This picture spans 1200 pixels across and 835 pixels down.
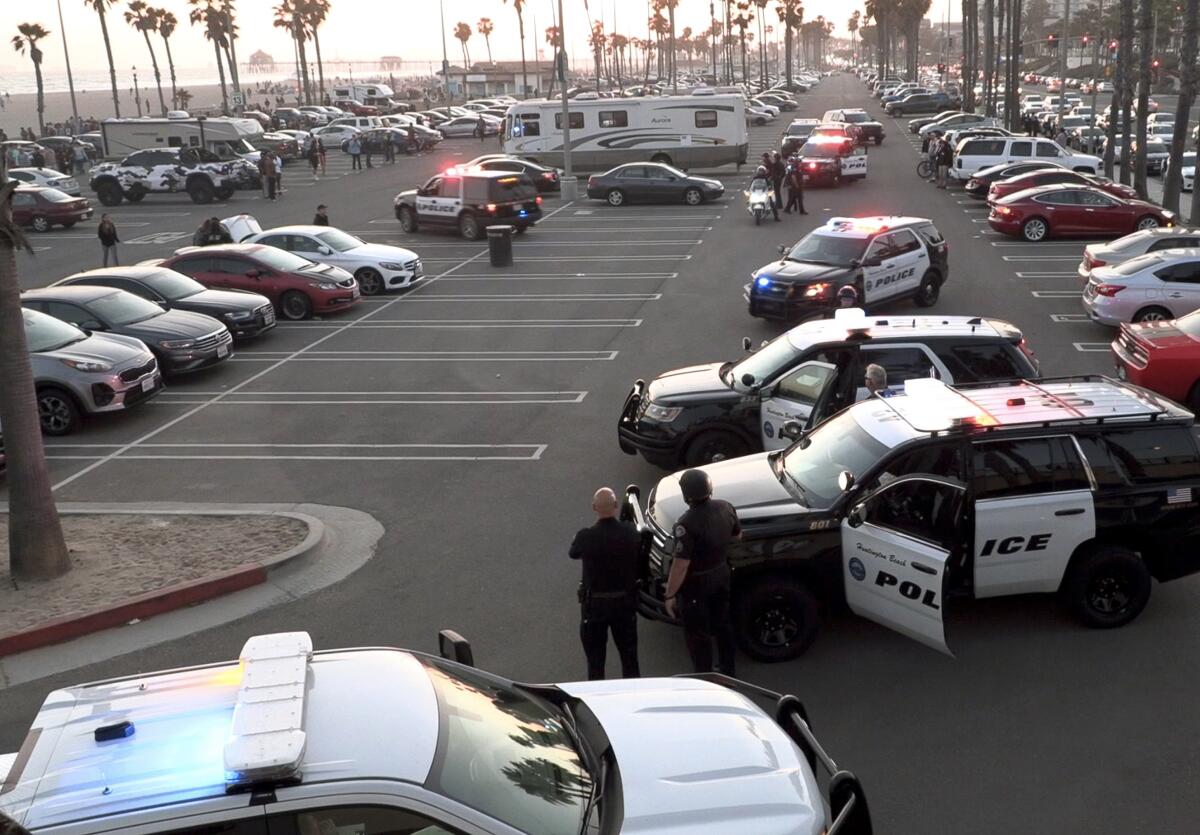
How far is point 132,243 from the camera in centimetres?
3334

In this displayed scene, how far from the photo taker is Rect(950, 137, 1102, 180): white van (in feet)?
119

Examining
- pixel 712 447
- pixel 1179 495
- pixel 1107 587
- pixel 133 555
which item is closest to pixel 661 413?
pixel 712 447

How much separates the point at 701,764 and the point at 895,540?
3635 mm

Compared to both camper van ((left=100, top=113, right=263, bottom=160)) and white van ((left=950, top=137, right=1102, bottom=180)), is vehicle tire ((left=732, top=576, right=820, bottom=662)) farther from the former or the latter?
camper van ((left=100, top=113, right=263, bottom=160))

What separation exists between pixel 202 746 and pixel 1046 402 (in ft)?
23.4

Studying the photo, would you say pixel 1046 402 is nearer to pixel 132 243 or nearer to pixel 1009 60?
pixel 132 243

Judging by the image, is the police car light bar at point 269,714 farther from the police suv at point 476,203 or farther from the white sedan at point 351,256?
the police suv at point 476,203

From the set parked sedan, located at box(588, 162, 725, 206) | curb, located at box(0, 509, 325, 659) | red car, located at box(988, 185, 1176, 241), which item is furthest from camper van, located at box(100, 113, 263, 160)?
curb, located at box(0, 509, 325, 659)

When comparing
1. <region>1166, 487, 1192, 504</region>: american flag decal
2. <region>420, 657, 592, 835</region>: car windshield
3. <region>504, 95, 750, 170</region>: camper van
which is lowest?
<region>1166, 487, 1192, 504</region>: american flag decal

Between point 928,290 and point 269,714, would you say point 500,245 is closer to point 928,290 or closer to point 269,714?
point 928,290

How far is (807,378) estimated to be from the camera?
1178 cm

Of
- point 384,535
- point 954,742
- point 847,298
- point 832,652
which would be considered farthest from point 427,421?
point 954,742

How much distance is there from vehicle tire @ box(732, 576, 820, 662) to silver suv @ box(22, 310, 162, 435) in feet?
35.3

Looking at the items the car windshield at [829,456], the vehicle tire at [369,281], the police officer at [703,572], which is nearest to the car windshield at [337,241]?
the vehicle tire at [369,281]
